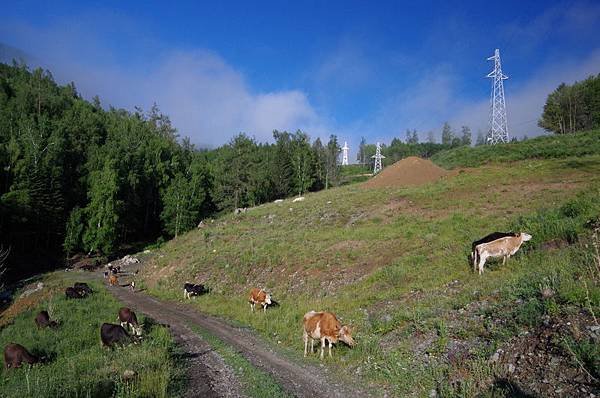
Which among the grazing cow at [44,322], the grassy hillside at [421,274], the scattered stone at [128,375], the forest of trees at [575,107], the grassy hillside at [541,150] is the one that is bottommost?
the grazing cow at [44,322]

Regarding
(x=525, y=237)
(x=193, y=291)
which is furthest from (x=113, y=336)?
(x=525, y=237)

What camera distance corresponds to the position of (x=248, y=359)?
11.7 meters

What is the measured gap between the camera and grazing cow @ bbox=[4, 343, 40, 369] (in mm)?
11922

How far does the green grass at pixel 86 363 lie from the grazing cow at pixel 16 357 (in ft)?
0.94

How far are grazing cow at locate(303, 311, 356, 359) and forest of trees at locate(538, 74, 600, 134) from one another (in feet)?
262

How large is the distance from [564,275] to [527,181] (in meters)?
25.1

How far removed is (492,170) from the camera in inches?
1528

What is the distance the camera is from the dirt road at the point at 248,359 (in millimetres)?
9234

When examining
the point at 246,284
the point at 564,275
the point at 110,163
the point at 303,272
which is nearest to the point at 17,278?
the point at 110,163

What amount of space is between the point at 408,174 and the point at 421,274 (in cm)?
3597

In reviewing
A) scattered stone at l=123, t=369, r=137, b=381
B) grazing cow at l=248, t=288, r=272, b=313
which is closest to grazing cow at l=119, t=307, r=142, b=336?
grazing cow at l=248, t=288, r=272, b=313

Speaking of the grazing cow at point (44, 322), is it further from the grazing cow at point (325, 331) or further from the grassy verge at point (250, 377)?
the grazing cow at point (325, 331)

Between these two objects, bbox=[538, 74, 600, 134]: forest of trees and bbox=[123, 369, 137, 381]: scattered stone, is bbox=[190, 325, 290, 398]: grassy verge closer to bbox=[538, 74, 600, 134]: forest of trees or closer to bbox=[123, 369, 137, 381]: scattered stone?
bbox=[123, 369, 137, 381]: scattered stone

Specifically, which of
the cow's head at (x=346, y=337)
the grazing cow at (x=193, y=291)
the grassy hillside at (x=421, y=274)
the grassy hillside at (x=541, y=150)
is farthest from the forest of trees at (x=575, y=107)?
the cow's head at (x=346, y=337)
